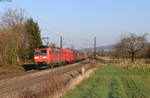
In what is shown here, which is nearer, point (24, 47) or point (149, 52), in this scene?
point (24, 47)

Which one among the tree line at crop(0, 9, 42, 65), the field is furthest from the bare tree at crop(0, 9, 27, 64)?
the field

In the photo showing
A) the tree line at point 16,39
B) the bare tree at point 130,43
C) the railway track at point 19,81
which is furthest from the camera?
the bare tree at point 130,43

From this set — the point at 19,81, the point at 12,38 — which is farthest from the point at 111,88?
the point at 12,38

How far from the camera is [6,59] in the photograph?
42.8 meters

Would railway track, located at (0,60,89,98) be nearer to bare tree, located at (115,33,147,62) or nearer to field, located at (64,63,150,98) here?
field, located at (64,63,150,98)

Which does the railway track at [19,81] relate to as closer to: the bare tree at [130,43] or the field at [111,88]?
the field at [111,88]

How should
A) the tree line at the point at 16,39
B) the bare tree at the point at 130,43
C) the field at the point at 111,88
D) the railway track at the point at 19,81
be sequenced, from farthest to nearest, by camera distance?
the bare tree at the point at 130,43 → the tree line at the point at 16,39 → the railway track at the point at 19,81 → the field at the point at 111,88

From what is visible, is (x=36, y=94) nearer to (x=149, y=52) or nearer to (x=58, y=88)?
(x=58, y=88)

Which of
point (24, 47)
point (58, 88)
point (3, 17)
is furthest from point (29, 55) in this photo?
point (58, 88)

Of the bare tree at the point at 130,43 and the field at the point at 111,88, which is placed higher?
the bare tree at the point at 130,43

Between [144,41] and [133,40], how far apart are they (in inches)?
116

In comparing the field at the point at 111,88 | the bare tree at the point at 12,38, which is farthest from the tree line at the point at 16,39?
the field at the point at 111,88

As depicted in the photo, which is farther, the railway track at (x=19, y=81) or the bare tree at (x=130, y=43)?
the bare tree at (x=130, y=43)

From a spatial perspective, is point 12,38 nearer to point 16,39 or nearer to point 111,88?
point 16,39
